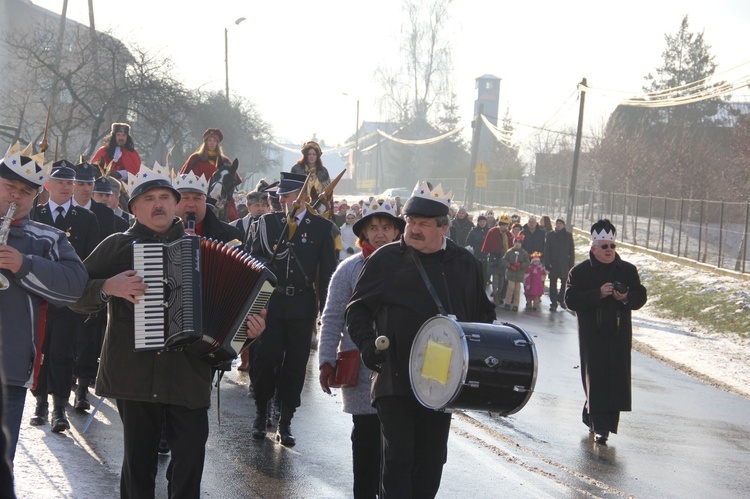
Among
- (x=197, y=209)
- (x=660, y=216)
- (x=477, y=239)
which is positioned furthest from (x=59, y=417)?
(x=660, y=216)

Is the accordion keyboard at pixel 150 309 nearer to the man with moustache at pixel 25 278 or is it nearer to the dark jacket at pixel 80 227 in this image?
the man with moustache at pixel 25 278

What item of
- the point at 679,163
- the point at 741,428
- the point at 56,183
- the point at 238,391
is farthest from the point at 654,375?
the point at 679,163

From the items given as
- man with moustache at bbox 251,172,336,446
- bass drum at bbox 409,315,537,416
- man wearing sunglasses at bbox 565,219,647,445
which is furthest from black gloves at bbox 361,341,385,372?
man wearing sunglasses at bbox 565,219,647,445

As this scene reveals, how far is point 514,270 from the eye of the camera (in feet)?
78.8

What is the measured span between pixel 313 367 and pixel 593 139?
57.6m

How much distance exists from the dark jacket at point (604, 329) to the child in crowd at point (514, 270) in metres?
13.4

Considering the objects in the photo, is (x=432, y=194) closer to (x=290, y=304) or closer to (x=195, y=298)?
(x=195, y=298)

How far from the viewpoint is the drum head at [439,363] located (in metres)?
5.39

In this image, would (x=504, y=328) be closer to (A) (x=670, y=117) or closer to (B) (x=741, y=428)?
(B) (x=741, y=428)

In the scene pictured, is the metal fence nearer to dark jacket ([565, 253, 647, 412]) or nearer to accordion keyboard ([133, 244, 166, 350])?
dark jacket ([565, 253, 647, 412])

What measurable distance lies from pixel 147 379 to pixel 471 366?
5.30 ft

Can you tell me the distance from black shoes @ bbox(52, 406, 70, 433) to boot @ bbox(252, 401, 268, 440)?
1.52 metres

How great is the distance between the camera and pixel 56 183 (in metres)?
9.59

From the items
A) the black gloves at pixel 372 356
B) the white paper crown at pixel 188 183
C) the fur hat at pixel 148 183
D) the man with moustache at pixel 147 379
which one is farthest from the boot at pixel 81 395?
the black gloves at pixel 372 356
